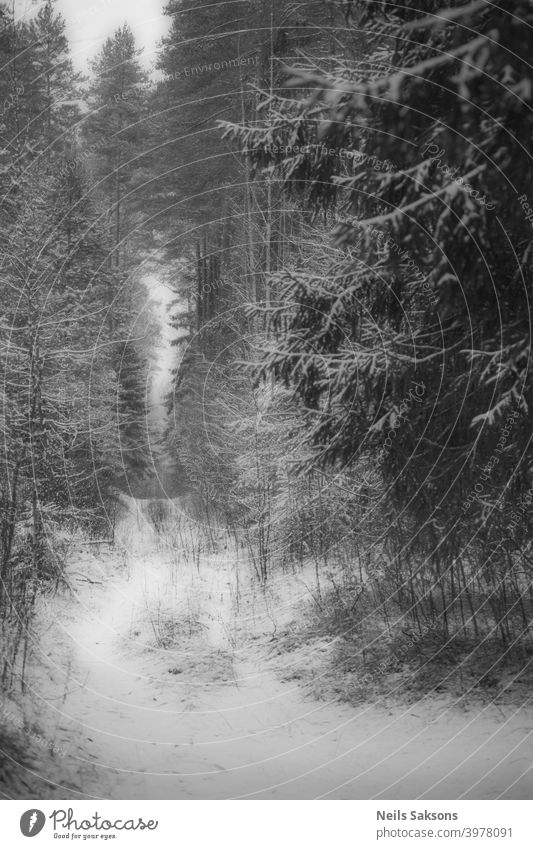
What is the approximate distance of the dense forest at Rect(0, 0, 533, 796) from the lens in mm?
3721

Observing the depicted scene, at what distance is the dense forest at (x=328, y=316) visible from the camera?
372 centimetres

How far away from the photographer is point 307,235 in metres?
8.40

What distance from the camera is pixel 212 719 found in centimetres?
491

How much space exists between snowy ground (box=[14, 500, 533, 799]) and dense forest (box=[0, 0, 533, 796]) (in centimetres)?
40

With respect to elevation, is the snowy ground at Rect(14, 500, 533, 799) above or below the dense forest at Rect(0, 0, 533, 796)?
below

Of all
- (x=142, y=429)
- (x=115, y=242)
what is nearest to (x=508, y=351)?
(x=115, y=242)

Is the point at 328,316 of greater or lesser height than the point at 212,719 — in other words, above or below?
above

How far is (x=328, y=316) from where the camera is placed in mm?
4891

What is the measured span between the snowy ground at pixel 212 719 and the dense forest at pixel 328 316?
1.31ft

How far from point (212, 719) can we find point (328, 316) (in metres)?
4.08

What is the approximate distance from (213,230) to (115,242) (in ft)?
6.47
